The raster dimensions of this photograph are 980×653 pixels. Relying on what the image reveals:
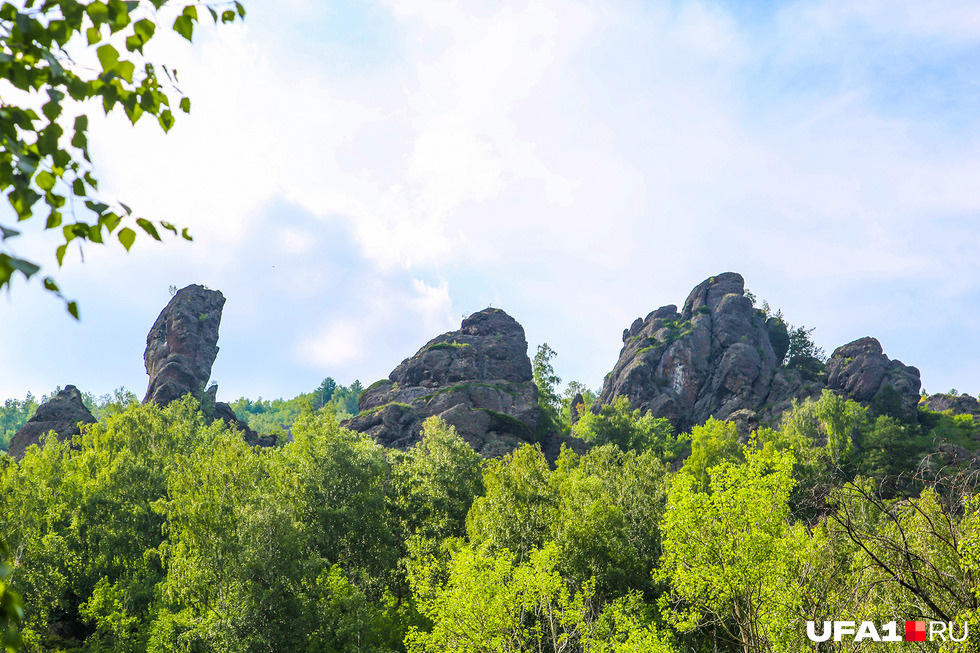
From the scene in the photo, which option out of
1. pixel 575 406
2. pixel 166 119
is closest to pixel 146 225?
pixel 166 119

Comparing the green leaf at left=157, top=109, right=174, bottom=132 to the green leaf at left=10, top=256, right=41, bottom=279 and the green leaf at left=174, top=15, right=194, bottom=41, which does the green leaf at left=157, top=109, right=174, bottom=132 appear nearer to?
the green leaf at left=174, top=15, right=194, bottom=41

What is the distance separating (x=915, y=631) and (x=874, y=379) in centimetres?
8384

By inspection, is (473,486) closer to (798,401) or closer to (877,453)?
(877,453)

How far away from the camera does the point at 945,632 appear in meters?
11.6

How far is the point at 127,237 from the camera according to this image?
393 cm

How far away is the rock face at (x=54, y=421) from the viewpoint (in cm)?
6372

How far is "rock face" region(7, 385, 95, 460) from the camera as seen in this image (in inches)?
2509

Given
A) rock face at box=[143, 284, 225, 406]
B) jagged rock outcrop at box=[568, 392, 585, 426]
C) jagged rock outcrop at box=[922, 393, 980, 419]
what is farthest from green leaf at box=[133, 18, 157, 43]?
jagged rock outcrop at box=[568, 392, 585, 426]

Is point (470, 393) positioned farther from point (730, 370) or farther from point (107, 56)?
point (107, 56)

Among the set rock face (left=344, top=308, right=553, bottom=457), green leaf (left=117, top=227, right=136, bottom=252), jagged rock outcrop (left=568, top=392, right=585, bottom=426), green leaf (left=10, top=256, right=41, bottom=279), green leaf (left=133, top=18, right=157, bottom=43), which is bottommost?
green leaf (left=10, top=256, right=41, bottom=279)

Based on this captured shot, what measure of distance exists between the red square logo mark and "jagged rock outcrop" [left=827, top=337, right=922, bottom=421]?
75.1m

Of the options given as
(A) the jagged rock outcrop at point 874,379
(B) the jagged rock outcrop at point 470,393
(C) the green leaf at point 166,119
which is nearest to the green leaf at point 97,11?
(C) the green leaf at point 166,119

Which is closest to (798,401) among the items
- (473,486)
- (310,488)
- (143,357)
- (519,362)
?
(519,362)

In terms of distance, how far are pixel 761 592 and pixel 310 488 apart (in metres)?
25.9
